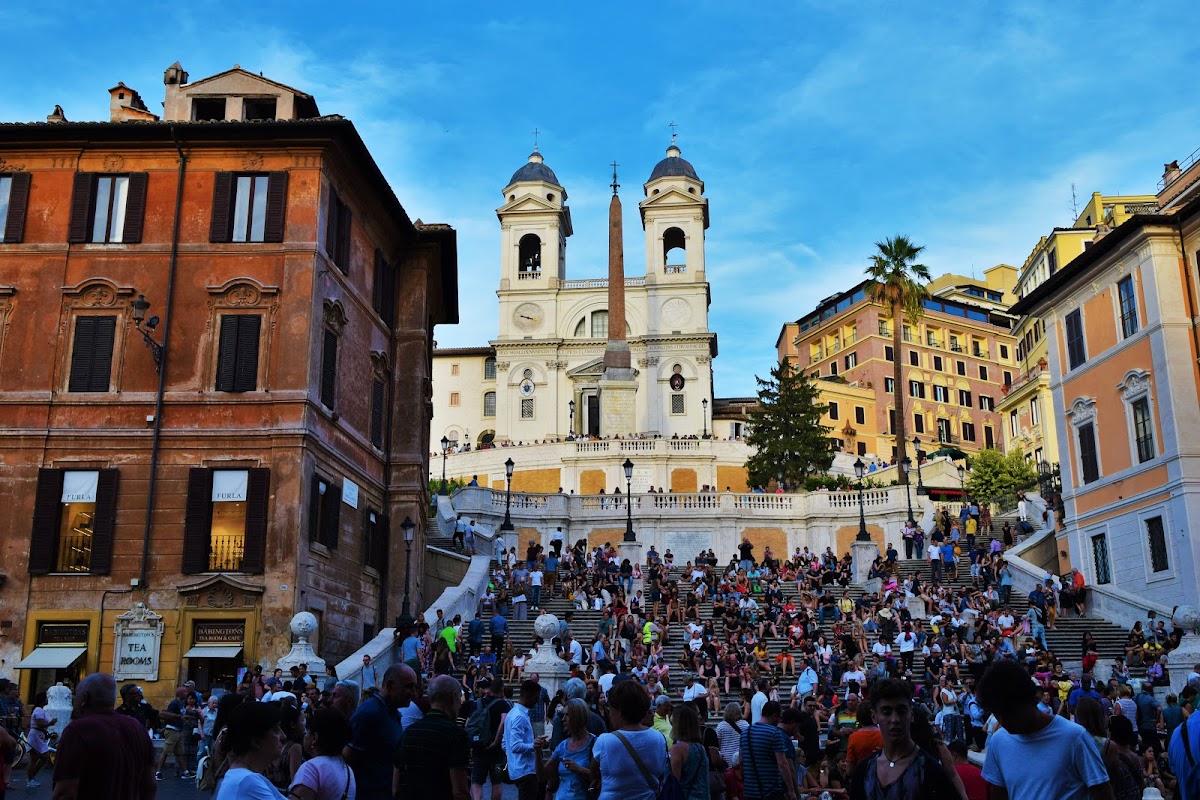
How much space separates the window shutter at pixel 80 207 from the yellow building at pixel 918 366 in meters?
72.1

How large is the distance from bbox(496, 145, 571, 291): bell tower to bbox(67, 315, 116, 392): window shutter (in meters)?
68.7

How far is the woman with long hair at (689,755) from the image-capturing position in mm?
8250

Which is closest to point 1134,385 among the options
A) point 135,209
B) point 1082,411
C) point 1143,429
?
point 1143,429

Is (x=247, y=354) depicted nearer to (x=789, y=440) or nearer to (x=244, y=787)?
(x=244, y=787)

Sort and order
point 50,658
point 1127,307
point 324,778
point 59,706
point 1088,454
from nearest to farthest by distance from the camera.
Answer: point 324,778
point 59,706
point 50,658
point 1127,307
point 1088,454

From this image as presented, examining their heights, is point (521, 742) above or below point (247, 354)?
below

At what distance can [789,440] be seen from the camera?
64750mm

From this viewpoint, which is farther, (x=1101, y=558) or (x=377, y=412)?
(x=1101, y=558)

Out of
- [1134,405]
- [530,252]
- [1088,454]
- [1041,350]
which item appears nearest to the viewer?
[1134,405]

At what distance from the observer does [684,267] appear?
3693 inches

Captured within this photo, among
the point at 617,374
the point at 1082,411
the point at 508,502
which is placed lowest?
the point at 508,502

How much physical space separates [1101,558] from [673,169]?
2643 inches

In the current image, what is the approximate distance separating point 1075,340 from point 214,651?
26646 millimetres

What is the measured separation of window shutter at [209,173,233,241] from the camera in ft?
87.5
